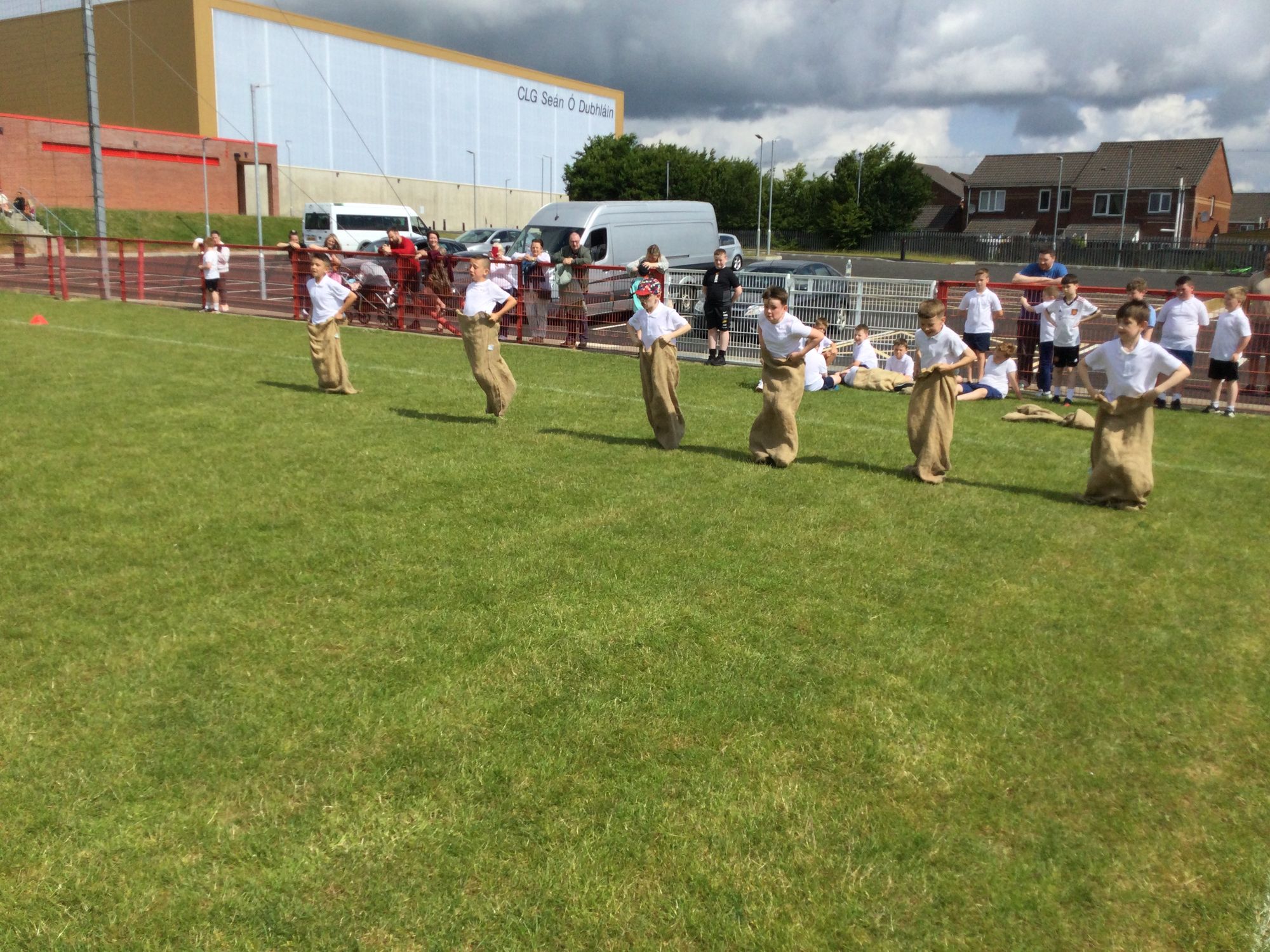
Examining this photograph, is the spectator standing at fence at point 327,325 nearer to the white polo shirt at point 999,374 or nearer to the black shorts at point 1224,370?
the white polo shirt at point 999,374

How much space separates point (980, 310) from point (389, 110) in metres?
70.6

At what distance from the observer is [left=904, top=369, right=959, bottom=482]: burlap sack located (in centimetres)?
941

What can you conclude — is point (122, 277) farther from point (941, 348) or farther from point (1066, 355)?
point (941, 348)

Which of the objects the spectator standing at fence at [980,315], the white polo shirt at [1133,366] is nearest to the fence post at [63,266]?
the spectator standing at fence at [980,315]

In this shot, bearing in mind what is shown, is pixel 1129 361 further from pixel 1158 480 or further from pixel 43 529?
pixel 43 529

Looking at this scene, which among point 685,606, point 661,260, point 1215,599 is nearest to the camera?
point 685,606

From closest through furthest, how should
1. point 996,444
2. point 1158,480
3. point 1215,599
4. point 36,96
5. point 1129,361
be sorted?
point 1215,599
point 1129,361
point 1158,480
point 996,444
point 36,96

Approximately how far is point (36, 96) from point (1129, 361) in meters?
84.3

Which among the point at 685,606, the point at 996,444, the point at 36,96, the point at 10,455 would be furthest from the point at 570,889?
the point at 36,96

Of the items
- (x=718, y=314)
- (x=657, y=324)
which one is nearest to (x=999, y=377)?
(x=718, y=314)

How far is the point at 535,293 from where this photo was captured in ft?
67.5

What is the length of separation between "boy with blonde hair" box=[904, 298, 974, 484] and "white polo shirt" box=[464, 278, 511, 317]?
4.75 metres

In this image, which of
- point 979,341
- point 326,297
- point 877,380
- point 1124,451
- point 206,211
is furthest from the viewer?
point 206,211

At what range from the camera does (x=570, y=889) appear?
11.6ft
